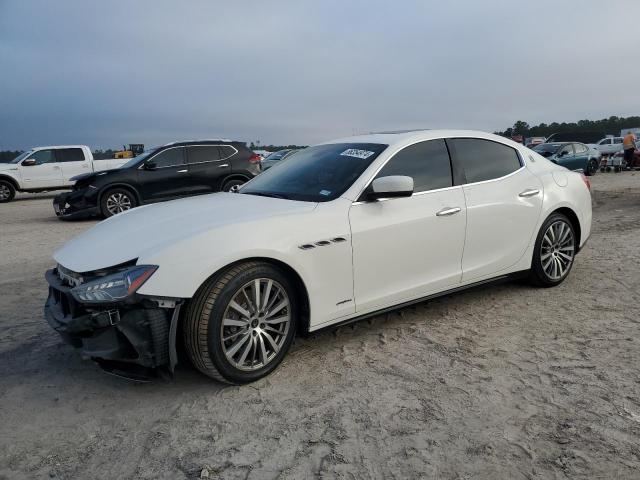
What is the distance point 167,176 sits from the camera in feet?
36.6

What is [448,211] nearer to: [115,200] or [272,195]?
[272,195]

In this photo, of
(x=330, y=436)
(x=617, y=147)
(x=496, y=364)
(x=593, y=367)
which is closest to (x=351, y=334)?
(x=496, y=364)

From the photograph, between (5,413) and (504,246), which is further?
(504,246)

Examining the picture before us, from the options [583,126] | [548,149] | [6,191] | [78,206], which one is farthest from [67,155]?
[583,126]

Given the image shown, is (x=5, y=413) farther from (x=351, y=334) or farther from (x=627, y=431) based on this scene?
(x=627, y=431)

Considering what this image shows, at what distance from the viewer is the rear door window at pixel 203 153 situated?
11406 mm

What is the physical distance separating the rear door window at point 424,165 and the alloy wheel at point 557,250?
1.36 meters

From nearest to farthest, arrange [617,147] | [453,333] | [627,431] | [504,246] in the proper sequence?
1. [627,431]
2. [453,333]
3. [504,246]
4. [617,147]

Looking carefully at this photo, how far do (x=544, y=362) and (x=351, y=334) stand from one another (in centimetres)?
138

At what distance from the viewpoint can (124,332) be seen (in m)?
2.77

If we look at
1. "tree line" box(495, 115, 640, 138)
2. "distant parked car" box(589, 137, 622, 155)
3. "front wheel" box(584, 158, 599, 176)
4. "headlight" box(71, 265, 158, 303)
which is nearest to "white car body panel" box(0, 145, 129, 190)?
"headlight" box(71, 265, 158, 303)

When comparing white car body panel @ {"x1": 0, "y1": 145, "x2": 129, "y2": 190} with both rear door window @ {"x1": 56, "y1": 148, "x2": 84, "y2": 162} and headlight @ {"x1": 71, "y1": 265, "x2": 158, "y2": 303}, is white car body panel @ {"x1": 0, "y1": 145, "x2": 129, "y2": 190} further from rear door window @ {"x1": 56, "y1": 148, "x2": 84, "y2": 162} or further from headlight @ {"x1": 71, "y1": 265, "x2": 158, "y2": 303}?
headlight @ {"x1": 71, "y1": 265, "x2": 158, "y2": 303}

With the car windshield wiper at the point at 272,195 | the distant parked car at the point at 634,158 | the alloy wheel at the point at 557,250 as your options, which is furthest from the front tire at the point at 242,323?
the distant parked car at the point at 634,158

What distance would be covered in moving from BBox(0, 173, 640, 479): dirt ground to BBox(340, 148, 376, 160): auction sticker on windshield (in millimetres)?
1371
